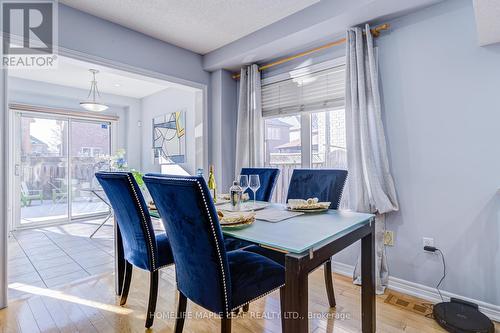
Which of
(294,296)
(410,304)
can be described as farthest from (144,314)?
(410,304)

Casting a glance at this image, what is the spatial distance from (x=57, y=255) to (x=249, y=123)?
281 centimetres

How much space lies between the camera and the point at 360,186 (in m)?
2.35

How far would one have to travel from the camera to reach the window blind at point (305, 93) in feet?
8.86

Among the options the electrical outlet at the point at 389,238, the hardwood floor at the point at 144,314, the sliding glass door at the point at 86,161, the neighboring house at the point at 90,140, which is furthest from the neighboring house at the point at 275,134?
the neighboring house at the point at 90,140

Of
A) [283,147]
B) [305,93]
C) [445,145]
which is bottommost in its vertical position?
[445,145]

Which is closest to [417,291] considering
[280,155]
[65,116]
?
[280,155]

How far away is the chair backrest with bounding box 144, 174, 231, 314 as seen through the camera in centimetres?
113

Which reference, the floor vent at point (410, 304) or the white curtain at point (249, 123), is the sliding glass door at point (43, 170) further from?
the floor vent at point (410, 304)

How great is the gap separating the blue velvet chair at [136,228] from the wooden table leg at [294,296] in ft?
3.28

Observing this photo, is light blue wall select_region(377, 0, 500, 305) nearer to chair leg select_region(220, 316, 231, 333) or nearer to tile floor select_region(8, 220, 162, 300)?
chair leg select_region(220, 316, 231, 333)

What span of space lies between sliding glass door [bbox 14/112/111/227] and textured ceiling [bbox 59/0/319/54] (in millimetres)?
3173

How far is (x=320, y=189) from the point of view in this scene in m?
2.14

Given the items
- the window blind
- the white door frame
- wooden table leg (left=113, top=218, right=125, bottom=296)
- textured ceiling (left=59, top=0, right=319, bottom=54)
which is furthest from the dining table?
textured ceiling (left=59, top=0, right=319, bottom=54)

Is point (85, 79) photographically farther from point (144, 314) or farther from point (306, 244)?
point (306, 244)
